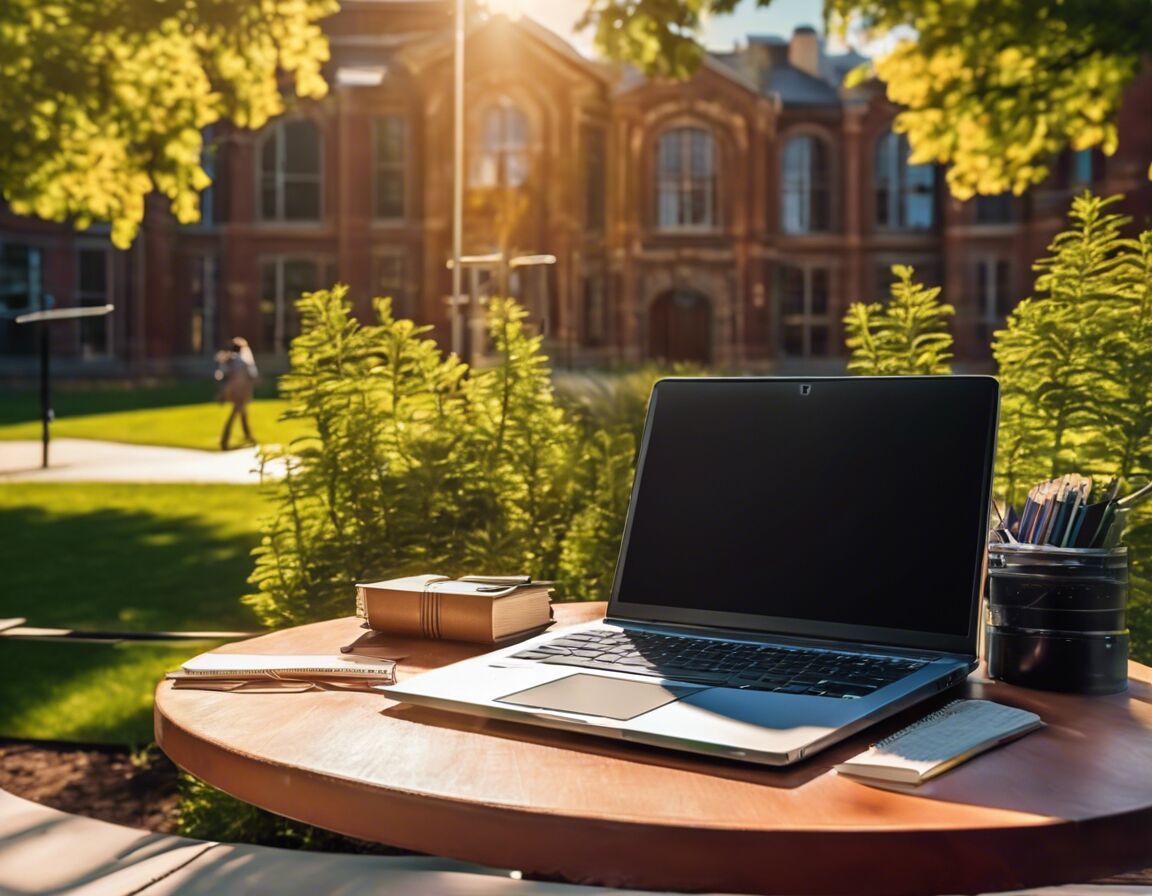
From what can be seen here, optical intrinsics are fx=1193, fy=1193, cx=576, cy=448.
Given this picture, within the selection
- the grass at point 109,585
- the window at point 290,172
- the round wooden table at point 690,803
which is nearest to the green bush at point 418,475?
the grass at point 109,585

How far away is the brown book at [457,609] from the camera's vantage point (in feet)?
4.38

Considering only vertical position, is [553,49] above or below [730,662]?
above

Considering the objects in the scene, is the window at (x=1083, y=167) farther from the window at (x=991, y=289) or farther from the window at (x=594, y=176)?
the window at (x=594, y=176)

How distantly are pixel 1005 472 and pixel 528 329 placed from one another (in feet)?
3.78

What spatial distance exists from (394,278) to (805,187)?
19.4 ft

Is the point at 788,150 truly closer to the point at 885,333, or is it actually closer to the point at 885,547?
the point at 885,333

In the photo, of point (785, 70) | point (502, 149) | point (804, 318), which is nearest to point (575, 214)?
point (502, 149)

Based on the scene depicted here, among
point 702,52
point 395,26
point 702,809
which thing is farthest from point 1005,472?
point 395,26

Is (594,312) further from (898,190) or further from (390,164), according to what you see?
(898,190)

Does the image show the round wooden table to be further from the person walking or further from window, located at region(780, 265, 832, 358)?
window, located at region(780, 265, 832, 358)

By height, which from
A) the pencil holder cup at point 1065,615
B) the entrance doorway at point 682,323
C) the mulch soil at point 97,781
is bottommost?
the mulch soil at point 97,781

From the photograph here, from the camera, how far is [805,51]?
1694 centimetres

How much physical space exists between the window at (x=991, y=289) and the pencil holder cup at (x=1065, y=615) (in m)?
15.3

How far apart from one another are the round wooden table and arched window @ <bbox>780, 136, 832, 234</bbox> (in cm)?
1608
